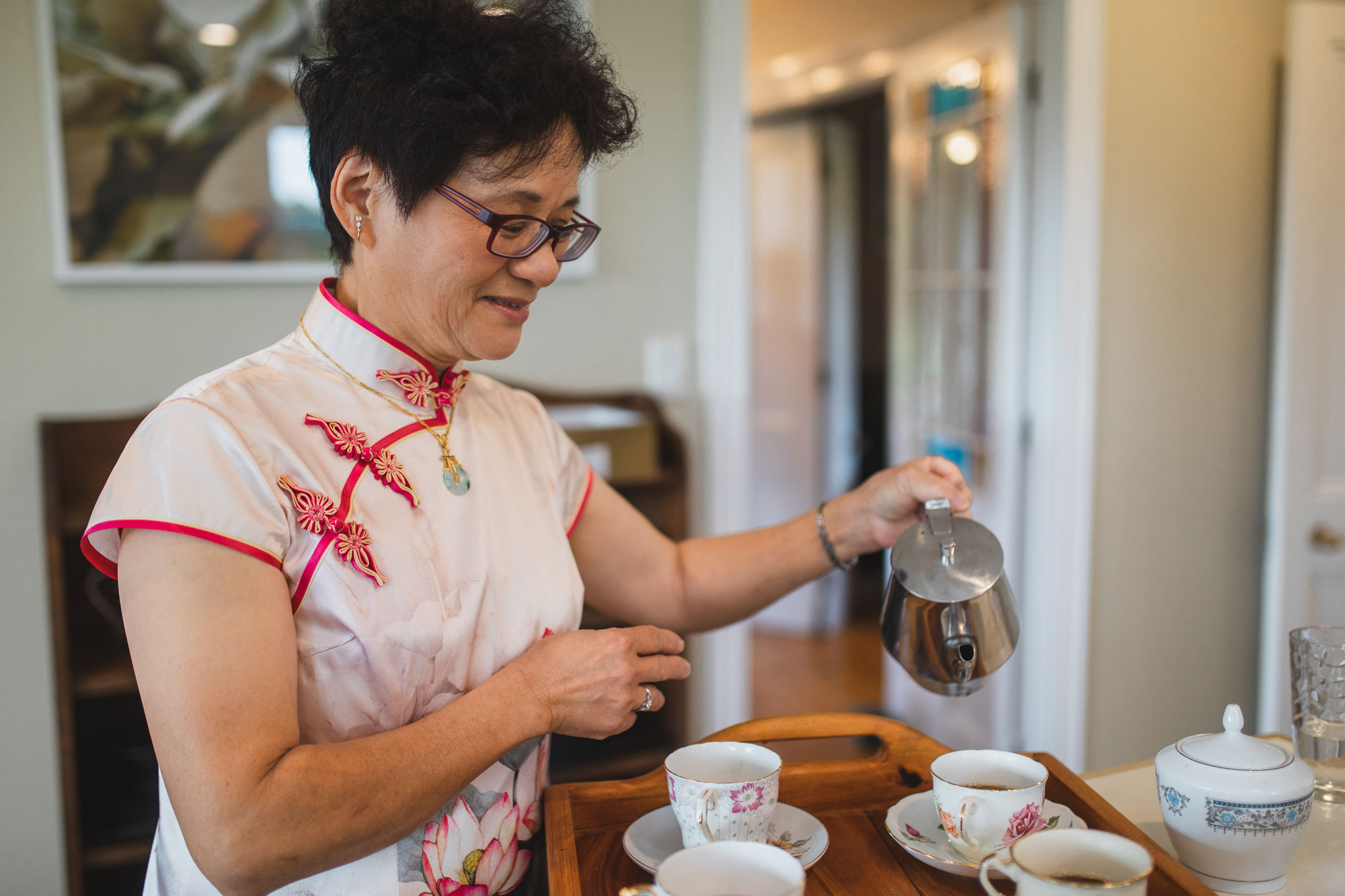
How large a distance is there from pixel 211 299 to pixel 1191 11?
2.27 metres

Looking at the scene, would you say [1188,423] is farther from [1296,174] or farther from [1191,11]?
[1191,11]

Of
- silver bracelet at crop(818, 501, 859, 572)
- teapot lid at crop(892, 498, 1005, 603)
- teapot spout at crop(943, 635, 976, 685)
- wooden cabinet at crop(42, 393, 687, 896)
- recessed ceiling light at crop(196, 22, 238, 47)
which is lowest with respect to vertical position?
wooden cabinet at crop(42, 393, 687, 896)

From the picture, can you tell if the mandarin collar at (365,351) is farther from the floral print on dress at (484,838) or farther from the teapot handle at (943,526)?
the teapot handle at (943,526)

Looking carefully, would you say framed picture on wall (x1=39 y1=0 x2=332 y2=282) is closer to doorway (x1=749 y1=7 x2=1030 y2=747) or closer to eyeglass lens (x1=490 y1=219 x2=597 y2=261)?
eyeglass lens (x1=490 y1=219 x2=597 y2=261)

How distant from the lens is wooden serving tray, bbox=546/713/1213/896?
33.6 inches

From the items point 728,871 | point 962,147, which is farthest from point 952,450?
point 728,871

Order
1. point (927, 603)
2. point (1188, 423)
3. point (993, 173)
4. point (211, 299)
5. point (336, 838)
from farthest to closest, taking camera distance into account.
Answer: point (993, 173)
point (1188, 423)
point (211, 299)
point (927, 603)
point (336, 838)

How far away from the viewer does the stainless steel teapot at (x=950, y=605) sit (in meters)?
0.99

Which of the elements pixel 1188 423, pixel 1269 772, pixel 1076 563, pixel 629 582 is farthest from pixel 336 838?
pixel 1188 423

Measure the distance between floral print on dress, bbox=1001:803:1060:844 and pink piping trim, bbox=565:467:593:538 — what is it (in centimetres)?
60

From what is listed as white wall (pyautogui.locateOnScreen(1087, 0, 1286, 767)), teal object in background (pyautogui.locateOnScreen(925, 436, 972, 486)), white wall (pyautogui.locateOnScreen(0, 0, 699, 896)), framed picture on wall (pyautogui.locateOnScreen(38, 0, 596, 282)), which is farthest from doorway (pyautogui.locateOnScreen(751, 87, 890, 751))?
framed picture on wall (pyautogui.locateOnScreen(38, 0, 596, 282))

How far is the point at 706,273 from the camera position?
2.43 m

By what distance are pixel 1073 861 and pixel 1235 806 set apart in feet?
0.67

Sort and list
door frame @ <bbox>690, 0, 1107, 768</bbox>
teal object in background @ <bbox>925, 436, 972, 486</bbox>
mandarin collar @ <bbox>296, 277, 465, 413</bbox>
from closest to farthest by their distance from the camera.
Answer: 1. mandarin collar @ <bbox>296, 277, 465, 413</bbox>
2. door frame @ <bbox>690, 0, 1107, 768</bbox>
3. teal object in background @ <bbox>925, 436, 972, 486</bbox>
